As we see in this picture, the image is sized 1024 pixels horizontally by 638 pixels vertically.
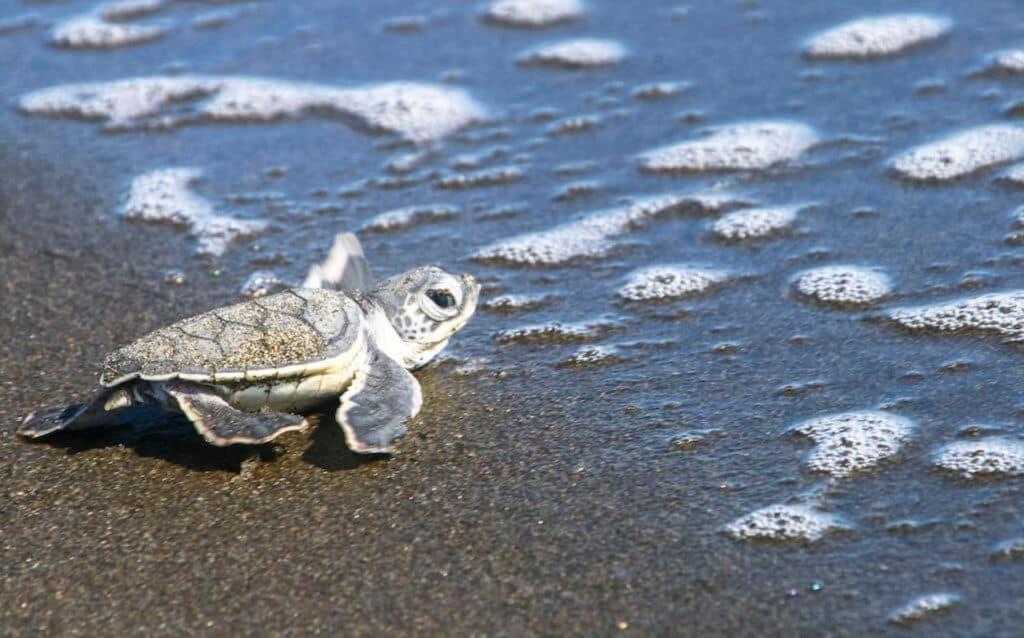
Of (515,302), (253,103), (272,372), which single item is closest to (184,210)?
(253,103)

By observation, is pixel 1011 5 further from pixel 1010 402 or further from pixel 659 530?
pixel 659 530

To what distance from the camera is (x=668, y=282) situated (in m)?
4.05

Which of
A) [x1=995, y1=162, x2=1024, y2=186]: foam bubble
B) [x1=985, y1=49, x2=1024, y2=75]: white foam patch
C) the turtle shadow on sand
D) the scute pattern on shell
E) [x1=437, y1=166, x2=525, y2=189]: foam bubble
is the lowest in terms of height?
the turtle shadow on sand

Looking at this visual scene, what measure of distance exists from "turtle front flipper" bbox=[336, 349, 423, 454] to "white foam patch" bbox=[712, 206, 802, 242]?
4.91 feet

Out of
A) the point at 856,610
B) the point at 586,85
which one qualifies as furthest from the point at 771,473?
the point at 586,85

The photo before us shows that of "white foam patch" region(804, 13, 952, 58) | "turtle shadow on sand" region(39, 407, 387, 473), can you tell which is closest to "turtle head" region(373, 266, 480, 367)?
"turtle shadow on sand" region(39, 407, 387, 473)

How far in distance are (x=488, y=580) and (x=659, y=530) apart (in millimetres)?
416

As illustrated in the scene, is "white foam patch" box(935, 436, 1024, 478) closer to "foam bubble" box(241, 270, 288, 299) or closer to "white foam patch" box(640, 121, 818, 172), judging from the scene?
"white foam patch" box(640, 121, 818, 172)

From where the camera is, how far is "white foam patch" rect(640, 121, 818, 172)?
193 inches

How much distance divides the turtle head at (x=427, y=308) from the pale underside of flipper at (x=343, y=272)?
26cm

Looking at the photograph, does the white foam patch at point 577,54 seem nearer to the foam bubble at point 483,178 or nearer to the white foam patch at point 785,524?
the foam bubble at point 483,178

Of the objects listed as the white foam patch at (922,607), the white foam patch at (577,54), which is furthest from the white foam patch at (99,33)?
the white foam patch at (922,607)

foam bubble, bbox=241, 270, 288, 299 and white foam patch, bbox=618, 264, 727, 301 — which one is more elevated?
white foam patch, bbox=618, 264, 727, 301

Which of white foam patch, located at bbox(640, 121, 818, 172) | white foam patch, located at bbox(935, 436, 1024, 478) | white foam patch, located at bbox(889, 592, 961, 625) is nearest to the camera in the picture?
white foam patch, located at bbox(889, 592, 961, 625)
